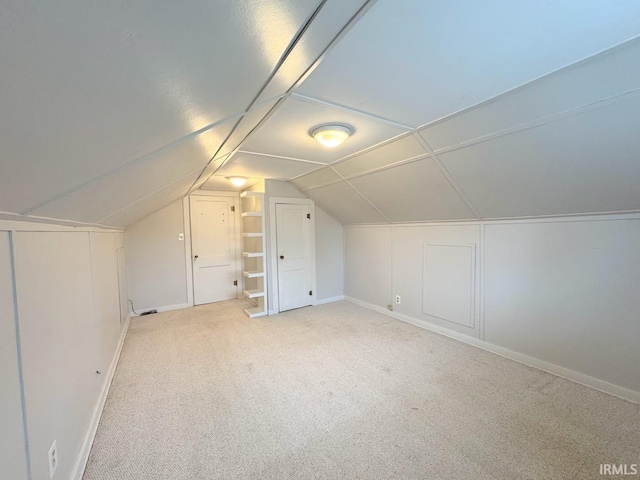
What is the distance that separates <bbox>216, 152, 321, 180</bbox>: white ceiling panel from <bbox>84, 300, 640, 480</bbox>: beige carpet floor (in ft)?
6.79

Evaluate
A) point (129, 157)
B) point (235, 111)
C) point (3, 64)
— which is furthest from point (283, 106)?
point (3, 64)

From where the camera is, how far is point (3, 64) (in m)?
0.40

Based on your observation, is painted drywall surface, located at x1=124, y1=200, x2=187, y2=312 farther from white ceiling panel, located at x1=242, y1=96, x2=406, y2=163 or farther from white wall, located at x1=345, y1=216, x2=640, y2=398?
white wall, located at x1=345, y1=216, x2=640, y2=398

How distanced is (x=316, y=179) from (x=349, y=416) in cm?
277

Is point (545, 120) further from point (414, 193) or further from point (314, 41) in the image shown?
point (314, 41)

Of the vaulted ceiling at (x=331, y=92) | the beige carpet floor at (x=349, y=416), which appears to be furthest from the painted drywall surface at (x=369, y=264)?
the vaulted ceiling at (x=331, y=92)

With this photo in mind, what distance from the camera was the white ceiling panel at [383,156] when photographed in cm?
223

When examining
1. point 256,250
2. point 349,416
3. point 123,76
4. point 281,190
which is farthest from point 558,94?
point 256,250

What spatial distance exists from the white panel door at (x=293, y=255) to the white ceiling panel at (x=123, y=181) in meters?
2.36

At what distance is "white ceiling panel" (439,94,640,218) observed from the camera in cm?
151

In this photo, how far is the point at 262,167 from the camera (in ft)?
10.4

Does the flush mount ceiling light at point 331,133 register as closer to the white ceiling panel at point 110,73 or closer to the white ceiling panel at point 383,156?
the white ceiling panel at point 383,156

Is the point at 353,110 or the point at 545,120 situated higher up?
the point at 353,110

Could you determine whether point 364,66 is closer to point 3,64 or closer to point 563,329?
point 3,64
